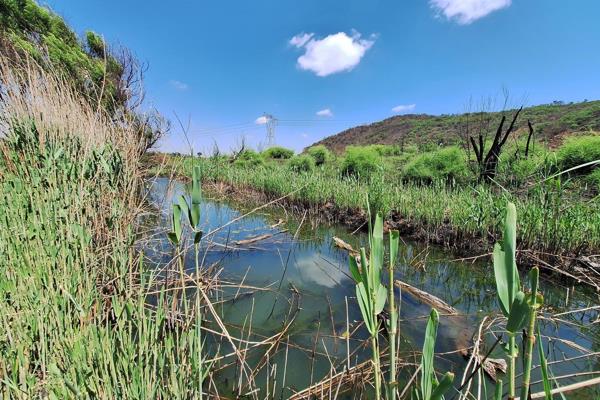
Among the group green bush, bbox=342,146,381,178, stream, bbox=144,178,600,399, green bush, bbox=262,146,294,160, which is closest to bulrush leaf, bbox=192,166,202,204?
stream, bbox=144,178,600,399

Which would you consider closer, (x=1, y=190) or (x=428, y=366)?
(x=428, y=366)

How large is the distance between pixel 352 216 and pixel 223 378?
5364 millimetres

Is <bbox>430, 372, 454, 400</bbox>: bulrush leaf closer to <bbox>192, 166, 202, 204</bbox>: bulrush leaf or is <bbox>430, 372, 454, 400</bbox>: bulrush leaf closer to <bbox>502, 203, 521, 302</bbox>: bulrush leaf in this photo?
<bbox>502, 203, 521, 302</bbox>: bulrush leaf

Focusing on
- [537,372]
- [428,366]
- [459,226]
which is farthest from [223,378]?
[459,226]

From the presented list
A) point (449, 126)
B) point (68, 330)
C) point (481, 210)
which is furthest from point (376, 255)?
point (449, 126)

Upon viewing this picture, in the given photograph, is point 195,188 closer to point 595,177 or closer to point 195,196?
point 195,196

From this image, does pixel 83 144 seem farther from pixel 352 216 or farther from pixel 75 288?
pixel 352 216

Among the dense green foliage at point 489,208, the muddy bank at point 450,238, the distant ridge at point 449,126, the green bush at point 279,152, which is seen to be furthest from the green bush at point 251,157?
the dense green foliage at point 489,208

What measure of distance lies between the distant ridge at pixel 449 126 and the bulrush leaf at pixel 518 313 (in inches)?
380

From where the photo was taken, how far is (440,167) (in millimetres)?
9578

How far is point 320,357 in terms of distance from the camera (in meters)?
2.31

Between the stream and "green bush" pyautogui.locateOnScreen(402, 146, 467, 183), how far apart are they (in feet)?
15.8

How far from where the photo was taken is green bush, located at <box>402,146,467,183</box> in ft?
30.0

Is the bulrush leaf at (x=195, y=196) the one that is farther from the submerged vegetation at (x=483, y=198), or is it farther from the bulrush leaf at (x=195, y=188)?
the submerged vegetation at (x=483, y=198)
